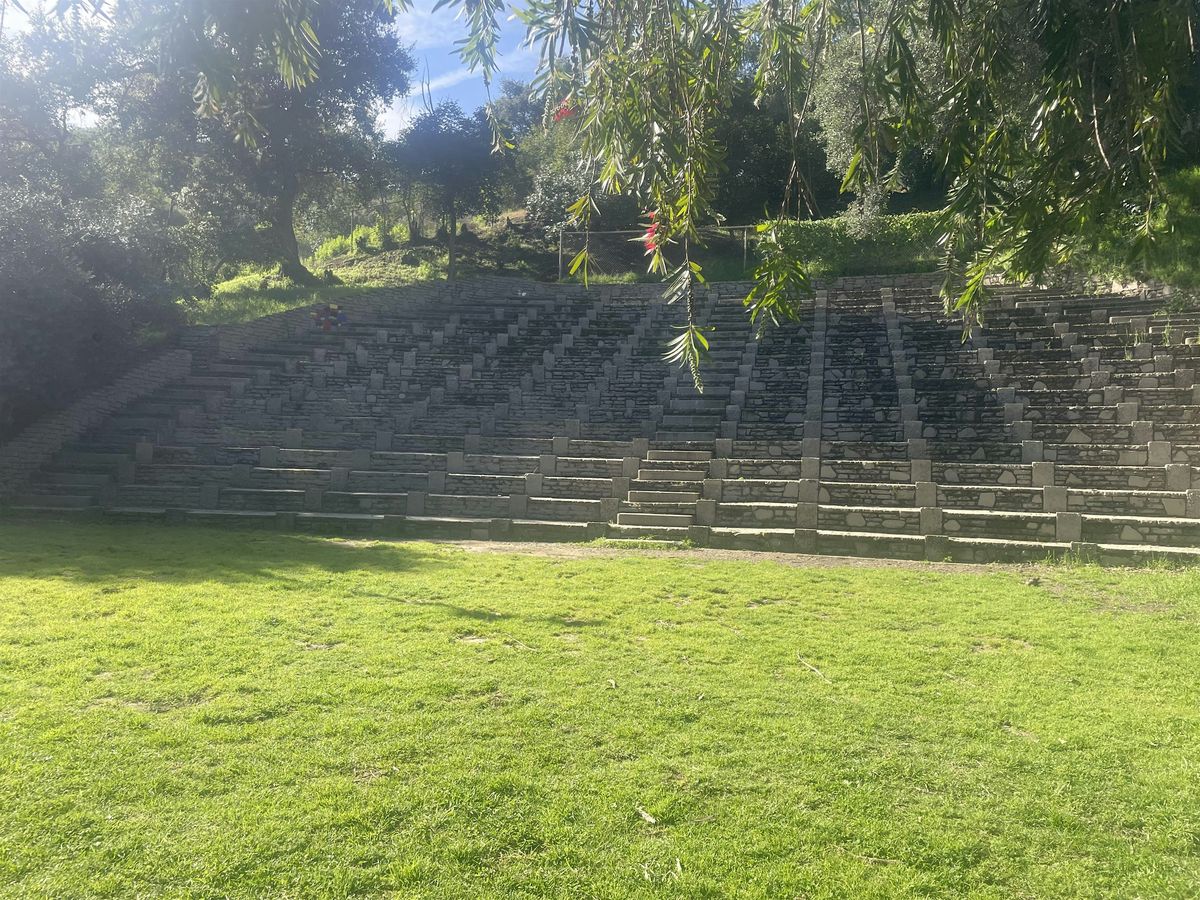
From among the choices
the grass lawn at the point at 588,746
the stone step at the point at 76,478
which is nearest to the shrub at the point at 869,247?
the grass lawn at the point at 588,746

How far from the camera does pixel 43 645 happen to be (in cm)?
639

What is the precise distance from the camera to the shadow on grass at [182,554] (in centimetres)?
958

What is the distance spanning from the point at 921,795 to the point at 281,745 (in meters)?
3.52

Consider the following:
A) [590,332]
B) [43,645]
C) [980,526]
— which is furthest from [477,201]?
[43,645]

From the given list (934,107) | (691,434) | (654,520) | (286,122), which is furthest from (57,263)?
(934,107)

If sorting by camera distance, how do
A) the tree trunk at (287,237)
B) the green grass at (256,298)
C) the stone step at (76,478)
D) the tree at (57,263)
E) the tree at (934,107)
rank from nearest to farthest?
the tree at (934,107), the stone step at (76,478), the tree at (57,263), the green grass at (256,298), the tree trunk at (287,237)

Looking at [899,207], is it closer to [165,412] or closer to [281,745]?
[165,412]

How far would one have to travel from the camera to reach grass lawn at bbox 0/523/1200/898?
354cm

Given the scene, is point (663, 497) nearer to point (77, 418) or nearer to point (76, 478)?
point (76, 478)

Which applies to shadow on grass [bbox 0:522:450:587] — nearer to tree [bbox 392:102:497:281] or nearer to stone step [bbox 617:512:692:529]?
stone step [bbox 617:512:692:529]

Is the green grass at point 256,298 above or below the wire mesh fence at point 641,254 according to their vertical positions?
below

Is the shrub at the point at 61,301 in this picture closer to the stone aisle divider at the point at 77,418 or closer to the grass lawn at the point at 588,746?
the stone aisle divider at the point at 77,418

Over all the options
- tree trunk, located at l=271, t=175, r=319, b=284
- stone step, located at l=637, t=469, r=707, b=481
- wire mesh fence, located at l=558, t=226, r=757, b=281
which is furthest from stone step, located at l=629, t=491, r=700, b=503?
tree trunk, located at l=271, t=175, r=319, b=284

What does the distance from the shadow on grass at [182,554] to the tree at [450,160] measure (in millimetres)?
21122
